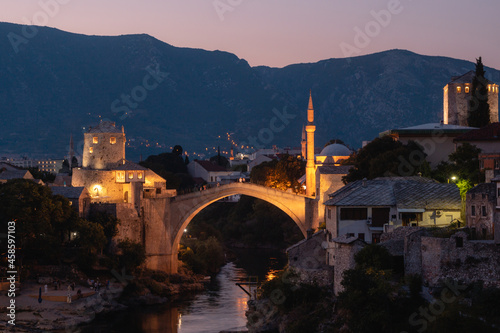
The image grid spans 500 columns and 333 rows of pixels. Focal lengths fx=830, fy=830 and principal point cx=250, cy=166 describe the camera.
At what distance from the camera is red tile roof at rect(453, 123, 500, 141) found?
1857 inches

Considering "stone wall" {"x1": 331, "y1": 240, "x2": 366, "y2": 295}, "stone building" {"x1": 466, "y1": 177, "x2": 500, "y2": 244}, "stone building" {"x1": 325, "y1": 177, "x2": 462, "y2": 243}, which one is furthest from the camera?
"stone building" {"x1": 325, "y1": 177, "x2": 462, "y2": 243}

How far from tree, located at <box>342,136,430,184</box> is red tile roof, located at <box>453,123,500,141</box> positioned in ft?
9.13

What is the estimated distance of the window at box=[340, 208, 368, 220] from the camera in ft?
128

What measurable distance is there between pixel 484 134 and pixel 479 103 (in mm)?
12925

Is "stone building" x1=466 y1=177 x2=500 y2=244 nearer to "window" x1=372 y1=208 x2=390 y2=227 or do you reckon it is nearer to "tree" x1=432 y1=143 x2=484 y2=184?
"window" x1=372 y1=208 x2=390 y2=227

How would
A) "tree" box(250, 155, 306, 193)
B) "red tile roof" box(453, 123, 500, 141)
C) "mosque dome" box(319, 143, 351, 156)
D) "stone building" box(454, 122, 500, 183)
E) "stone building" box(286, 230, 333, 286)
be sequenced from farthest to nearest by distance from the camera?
"mosque dome" box(319, 143, 351, 156) → "tree" box(250, 155, 306, 193) → "red tile roof" box(453, 123, 500, 141) → "stone building" box(454, 122, 500, 183) → "stone building" box(286, 230, 333, 286)

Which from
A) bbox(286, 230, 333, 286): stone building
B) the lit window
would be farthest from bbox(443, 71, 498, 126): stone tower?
bbox(286, 230, 333, 286): stone building

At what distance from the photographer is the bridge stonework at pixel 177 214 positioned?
183 feet

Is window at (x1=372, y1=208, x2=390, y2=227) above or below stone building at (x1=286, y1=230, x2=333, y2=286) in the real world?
above

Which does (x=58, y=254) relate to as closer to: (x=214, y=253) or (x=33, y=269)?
(x=33, y=269)

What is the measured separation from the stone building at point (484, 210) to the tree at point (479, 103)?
2736 centimetres

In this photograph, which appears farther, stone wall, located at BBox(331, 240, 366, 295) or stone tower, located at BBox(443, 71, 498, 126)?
stone tower, located at BBox(443, 71, 498, 126)

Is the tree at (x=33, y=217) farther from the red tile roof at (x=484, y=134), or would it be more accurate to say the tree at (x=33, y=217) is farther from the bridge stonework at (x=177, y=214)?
the red tile roof at (x=484, y=134)

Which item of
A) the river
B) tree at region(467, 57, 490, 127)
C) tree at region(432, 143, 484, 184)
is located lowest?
the river
